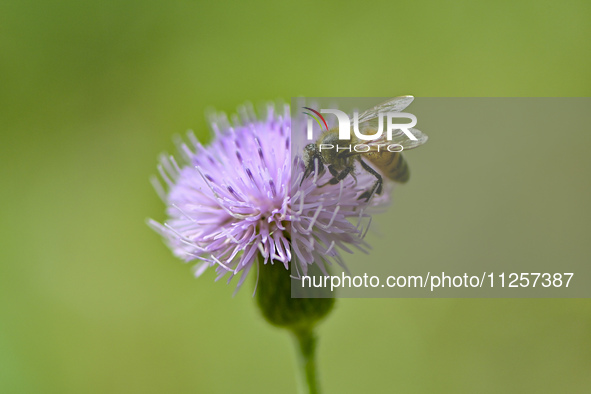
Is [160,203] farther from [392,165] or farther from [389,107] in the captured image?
[389,107]

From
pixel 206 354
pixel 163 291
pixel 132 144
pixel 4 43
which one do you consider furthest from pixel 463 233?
pixel 4 43

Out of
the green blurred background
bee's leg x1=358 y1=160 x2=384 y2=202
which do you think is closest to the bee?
bee's leg x1=358 y1=160 x2=384 y2=202

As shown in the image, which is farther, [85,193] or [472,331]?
[85,193]

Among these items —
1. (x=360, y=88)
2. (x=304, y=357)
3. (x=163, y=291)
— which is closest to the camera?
(x=304, y=357)

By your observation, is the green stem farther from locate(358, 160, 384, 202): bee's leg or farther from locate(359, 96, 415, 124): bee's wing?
locate(359, 96, 415, 124): bee's wing

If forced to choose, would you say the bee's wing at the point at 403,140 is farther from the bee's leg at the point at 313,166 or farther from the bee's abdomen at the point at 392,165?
the bee's leg at the point at 313,166

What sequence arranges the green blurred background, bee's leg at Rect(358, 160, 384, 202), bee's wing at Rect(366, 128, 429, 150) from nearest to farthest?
bee's wing at Rect(366, 128, 429, 150) < bee's leg at Rect(358, 160, 384, 202) < the green blurred background

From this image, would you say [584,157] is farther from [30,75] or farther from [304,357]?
[30,75]
